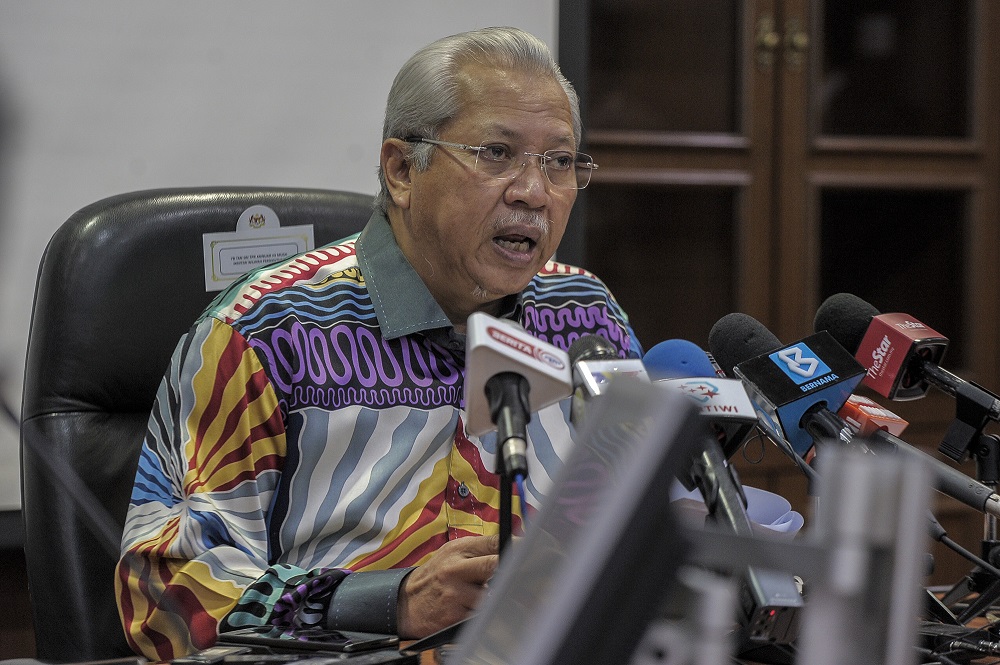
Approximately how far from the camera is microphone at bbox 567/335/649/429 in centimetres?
73

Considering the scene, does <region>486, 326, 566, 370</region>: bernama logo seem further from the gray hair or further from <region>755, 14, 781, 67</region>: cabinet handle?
<region>755, 14, 781, 67</region>: cabinet handle

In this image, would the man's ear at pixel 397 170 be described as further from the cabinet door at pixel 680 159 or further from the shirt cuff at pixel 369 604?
the cabinet door at pixel 680 159

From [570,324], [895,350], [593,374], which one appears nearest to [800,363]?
[895,350]

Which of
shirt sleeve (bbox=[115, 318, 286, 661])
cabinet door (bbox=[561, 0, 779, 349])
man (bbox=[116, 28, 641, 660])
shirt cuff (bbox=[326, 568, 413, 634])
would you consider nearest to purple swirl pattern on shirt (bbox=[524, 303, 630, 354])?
man (bbox=[116, 28, 641, 660])

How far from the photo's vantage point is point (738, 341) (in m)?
1.11

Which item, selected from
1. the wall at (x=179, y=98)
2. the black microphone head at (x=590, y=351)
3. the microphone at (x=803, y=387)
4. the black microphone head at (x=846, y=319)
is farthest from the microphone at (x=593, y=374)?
the wall at (x=179, y=98)

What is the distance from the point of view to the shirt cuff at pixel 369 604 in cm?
112

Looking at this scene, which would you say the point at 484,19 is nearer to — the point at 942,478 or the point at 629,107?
the point at 629,107

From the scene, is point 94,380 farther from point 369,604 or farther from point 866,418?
point 866,418

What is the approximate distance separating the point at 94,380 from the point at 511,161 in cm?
65

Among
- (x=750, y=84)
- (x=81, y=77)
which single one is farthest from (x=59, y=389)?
(x=750, y=84)

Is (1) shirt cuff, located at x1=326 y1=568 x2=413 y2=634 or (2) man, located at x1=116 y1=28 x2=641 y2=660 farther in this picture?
(2) man, located at x1=116 y1=28 x2=641 y2=660

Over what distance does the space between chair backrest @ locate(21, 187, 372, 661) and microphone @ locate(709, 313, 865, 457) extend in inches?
35.0

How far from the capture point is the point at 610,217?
285cm
